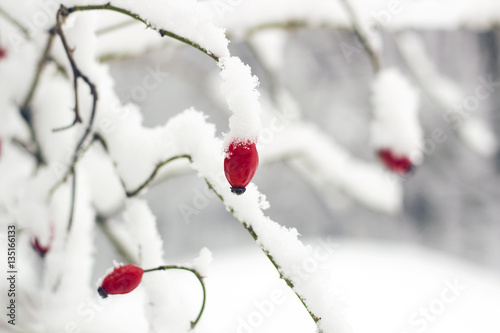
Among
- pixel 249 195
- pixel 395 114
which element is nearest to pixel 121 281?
pixel 249 195

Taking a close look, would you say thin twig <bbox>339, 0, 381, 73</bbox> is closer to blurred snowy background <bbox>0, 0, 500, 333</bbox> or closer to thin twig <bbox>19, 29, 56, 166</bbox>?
blurred snowy background <bbox>0, 0, 500, 333</bbox>

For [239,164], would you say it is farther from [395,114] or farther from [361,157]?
[361,157]

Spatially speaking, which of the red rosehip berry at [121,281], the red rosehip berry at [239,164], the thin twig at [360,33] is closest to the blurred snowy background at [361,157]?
the thin twig at [360,33]

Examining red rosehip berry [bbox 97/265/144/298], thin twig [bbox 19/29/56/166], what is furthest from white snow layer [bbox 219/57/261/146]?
thin twig [bbox 19/29/56/166]

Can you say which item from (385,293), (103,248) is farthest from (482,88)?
(103,248)

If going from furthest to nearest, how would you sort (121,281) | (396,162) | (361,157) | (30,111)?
(361,157) → (396,162) → (30,111) → (121,281)

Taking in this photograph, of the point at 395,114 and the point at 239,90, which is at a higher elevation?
the point at 395,114

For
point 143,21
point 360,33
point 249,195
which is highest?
point 360,33

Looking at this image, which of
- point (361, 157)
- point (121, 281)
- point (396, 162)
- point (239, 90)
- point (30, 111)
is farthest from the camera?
point (361, 157)
